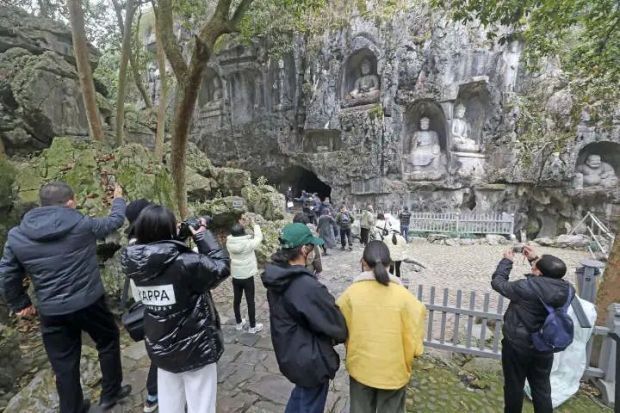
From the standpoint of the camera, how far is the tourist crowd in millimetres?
1854

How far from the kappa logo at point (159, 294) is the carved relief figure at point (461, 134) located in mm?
18476

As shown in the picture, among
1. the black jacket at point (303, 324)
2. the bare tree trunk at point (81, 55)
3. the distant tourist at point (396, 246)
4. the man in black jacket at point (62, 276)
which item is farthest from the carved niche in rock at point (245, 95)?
the black jacket at point (303, 324)

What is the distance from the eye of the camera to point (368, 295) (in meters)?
1.98

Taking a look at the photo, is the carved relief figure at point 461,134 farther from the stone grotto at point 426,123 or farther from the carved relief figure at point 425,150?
the carved relief figure at point 425,150

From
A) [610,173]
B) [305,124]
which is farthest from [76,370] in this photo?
[610,173]

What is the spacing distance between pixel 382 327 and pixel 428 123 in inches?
728

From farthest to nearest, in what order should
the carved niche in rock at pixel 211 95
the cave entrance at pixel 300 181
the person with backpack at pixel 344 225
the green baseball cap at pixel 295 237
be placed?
the cave entrance at pixel 300 181 < the carved niche in rock at pixel 211 95 < the person with backpack at pixel 344 225 < the green baseball cap at pixel 295 237

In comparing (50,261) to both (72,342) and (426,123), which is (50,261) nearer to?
(72,342)

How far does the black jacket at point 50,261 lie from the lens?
7.12 feet

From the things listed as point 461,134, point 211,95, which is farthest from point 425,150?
point 211,95

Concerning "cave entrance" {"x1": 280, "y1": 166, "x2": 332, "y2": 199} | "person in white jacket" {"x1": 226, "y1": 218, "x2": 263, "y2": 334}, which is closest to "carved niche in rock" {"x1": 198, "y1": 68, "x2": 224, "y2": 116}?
"cave entrance" {"x1": 280, "y1": 166, "x2": 332, "y2": 199}

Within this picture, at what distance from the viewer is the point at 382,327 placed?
76.9 inches

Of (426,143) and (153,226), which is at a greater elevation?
(426,143)

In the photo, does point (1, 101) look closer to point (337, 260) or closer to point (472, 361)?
point (337, 260)
